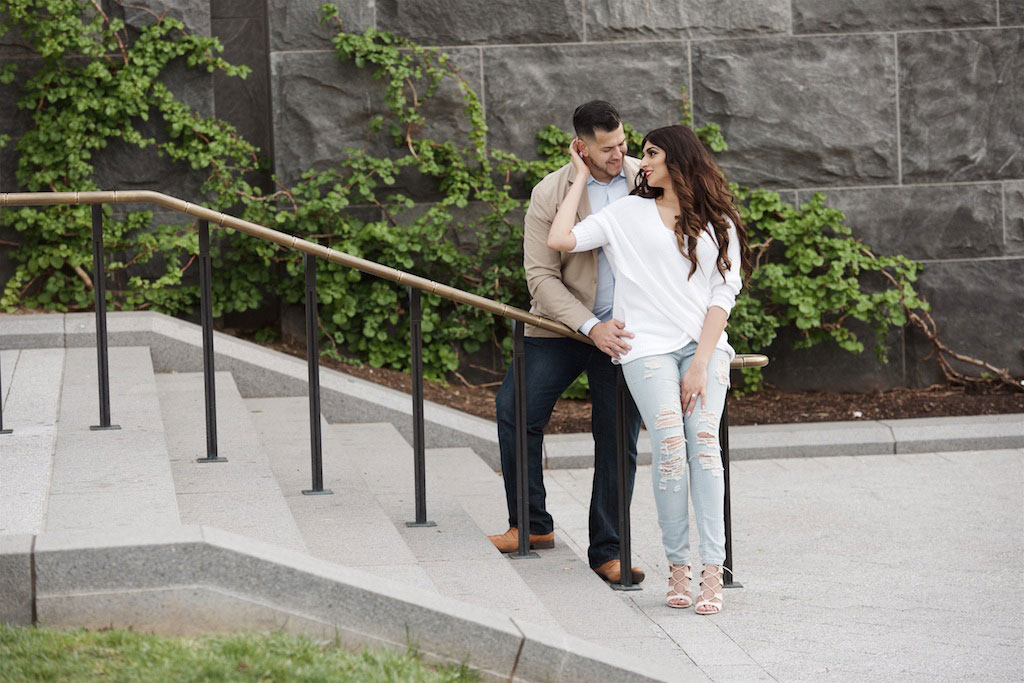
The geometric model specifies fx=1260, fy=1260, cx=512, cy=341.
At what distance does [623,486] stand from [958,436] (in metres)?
3.27

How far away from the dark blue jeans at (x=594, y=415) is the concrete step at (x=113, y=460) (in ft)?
4.01

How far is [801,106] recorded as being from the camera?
820 cm

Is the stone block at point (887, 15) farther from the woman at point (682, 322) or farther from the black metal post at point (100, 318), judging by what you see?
the black metal post at point (100, 318)

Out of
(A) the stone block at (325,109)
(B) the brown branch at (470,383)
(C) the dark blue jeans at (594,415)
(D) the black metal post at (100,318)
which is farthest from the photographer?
(B) the brown branch at (470,383)

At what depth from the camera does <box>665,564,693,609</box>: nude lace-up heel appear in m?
4.27

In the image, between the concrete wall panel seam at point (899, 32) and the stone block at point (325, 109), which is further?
the concrete wall panel seam at point (899, 32)

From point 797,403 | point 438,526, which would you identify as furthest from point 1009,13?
point 438,526

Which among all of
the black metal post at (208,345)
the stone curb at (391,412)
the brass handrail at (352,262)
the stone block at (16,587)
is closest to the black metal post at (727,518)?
the brass handrail at (352,262)

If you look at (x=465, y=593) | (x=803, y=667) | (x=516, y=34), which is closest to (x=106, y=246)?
(x=516, y=34)

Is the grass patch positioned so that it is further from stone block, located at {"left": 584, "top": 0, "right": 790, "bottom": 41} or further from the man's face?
stone block, located at {"left": 584, "top": 0, "right": 790, "bottom": 41}

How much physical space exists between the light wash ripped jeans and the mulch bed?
10.1 feet

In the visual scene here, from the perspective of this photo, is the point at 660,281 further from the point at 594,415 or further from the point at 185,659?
the point at 185,659

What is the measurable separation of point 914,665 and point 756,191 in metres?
4.85

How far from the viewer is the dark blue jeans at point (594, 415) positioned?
4590 millimetres
